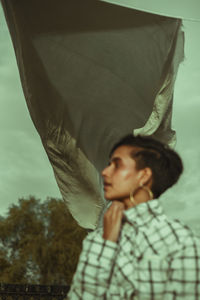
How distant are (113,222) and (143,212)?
0.31 ft

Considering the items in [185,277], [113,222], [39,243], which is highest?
[39,243]

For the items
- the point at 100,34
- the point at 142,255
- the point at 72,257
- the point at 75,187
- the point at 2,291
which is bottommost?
the point at 142,255

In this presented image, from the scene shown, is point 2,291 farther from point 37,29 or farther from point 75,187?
point 37,29

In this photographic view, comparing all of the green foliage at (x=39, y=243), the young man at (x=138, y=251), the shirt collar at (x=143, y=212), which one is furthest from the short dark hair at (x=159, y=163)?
the green foliage at (x=39, y=243)

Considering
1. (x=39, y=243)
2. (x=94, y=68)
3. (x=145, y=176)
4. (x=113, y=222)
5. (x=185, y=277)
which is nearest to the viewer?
(x=185, y=277)

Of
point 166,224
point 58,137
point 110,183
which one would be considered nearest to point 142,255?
point 166,224

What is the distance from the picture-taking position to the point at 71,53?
349 centimetres

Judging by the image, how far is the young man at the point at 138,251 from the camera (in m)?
1.17

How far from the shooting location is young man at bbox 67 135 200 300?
3.85ft

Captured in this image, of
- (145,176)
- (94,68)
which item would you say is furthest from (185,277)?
(94,68)

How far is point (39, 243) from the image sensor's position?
70.7 ft

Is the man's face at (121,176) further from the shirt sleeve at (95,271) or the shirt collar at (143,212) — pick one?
the shirt sleeve at (95,271)

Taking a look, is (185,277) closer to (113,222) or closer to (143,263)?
(143,263)

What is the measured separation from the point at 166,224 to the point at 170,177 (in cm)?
20
